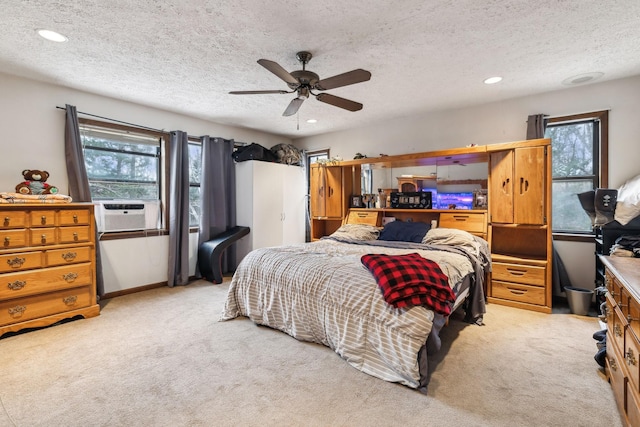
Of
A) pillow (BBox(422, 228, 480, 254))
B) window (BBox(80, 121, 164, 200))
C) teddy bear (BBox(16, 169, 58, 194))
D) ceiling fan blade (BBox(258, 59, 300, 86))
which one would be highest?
ceiling fan blade (BBox(258, 59, 300, 86))

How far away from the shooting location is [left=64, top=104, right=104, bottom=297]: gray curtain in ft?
11.7

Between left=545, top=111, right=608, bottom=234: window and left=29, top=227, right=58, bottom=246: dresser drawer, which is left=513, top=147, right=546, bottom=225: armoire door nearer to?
left=545, top=111, right=608, bottom=234: window

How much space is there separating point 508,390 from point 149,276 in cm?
436

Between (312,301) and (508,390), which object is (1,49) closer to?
(312,301)

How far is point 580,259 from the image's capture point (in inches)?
140

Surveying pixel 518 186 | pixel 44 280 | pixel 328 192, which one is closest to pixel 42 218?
pixel 44 280

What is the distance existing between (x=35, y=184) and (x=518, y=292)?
17.4 ft

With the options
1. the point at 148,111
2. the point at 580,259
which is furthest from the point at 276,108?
the point at 580,259

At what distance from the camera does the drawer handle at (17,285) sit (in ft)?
9.11

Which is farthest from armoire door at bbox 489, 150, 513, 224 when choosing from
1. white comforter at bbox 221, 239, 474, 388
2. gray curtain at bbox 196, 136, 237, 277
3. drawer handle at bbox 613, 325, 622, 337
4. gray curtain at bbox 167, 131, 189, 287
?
gray curtain at bbox 167, 131, 189, 287

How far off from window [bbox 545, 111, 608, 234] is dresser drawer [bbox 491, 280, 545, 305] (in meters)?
0.91

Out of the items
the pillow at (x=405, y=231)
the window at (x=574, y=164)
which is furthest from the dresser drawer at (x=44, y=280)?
the window at (x=574, y=164)

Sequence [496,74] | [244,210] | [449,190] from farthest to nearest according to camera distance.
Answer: [244,210] < [449,190] < [496,74]

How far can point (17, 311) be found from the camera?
2836 millimetres
